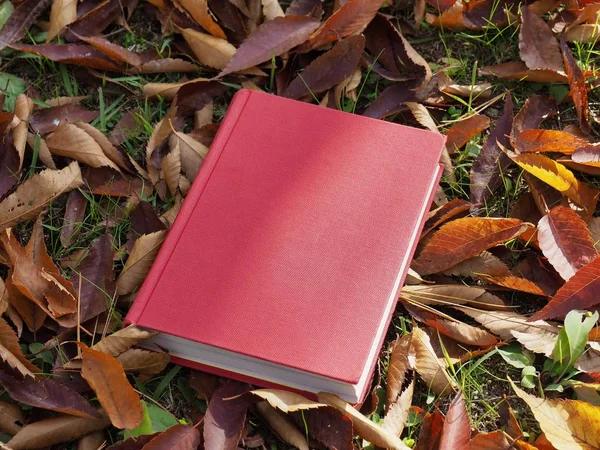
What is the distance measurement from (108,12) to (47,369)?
884 mm

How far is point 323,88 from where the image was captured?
6.39 ft

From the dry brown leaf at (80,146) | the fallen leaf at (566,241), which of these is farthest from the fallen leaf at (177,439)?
the fallen leaf at (566,241)

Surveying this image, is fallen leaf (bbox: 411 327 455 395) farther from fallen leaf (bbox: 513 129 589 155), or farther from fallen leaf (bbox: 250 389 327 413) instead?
fallen leaf (bbox: 513 129 589 155)

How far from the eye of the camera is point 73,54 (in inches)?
78.2

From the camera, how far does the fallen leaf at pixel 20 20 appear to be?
2.02m

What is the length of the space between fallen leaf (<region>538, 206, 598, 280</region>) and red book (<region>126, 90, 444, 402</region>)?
0.79ft

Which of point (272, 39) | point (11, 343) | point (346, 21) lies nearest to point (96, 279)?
point (11, 343)

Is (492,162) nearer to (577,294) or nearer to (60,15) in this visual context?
(577,294)

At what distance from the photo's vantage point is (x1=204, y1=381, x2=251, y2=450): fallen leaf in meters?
1.52

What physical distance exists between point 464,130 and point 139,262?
75cm

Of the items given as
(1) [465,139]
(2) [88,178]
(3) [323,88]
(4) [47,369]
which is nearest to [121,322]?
(4) [47,369]

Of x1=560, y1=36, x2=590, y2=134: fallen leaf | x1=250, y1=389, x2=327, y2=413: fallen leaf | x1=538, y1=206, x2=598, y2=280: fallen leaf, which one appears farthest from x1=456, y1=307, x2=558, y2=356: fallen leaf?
x1=560, y1=36, x2=590, y2=134: fallen leaf

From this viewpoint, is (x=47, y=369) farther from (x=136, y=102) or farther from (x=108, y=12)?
(x=108, y=12)

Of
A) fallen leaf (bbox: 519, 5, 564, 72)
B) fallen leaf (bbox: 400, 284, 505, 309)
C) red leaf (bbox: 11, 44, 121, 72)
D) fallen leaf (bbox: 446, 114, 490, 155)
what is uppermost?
fallen leaf (bbox: 519, 5, 564, 72)
